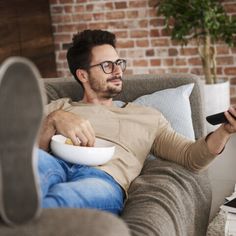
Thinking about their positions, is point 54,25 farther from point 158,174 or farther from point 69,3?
point 158,174

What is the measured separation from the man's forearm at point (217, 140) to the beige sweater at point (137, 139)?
2 cm

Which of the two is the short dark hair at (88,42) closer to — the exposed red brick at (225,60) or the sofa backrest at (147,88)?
the sofa backrest at (147,88)

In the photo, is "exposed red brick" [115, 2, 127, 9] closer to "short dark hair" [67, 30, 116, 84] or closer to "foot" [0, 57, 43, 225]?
"short dark hair" [67, 30, 116, 84]

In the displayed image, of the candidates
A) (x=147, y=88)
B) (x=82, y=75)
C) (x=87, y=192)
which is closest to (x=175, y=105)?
(x=147, y=88)

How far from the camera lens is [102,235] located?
2.90ft

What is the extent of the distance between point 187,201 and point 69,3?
8.86ft

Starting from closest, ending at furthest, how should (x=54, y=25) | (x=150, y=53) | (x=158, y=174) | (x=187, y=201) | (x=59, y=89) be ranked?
1. (x=187, y=201)
2. (x=158, y=174)
3. (x=59, y=89)
4. (x=150, y=53)
5. (x=54, y=25)

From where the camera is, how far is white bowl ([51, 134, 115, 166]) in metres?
1.55

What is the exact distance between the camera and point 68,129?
1611 mm

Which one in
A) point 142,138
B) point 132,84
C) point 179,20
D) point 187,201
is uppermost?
point 179,20

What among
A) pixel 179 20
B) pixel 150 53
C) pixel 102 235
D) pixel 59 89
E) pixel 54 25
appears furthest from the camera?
pixel 54 25

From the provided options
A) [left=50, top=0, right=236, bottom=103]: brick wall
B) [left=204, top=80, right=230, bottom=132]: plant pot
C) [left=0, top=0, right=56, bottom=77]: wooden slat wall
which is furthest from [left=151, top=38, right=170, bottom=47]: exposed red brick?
[left=0, top=0, right=56, bottom=77]: wooden slat wall

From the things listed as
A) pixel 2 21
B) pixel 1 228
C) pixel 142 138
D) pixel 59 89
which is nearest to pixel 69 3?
pixel 2 21

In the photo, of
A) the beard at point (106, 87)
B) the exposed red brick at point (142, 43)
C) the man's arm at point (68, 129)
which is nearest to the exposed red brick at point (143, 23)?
the exposed red brick at point (142, 43)
